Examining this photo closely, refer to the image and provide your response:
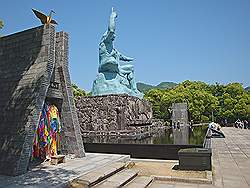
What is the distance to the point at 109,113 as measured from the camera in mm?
30062

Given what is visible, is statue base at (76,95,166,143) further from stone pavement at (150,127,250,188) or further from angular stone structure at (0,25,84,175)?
angular stone structure at (0,25,84,175)

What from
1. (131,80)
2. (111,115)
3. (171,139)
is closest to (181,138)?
(171,139)

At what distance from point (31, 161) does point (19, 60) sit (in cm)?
331

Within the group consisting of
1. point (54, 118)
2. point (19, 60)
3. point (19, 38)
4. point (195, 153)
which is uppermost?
point (19, 38)

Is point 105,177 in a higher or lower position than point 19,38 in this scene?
lower

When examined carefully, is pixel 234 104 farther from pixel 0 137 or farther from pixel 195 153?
pixel 0 137

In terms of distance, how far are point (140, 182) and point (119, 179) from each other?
0.61 meters

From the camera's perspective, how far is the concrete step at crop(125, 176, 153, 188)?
6.82 m

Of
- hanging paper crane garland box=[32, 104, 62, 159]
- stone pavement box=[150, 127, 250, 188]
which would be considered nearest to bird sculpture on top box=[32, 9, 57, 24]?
hanging paper crane garland box=[32, 104, 62, 159]

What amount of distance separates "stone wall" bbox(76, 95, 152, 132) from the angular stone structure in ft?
66.0

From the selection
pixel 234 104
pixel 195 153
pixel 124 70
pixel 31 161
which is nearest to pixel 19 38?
pixel 31 161

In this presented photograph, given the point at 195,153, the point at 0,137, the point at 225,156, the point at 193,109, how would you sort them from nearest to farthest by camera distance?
the point at 0,137 < the point at 195,153 < the point at 225,156 < the point at 193,109

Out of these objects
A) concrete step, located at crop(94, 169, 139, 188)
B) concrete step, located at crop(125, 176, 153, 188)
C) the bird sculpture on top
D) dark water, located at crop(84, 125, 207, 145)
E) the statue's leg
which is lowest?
concrete step, located at crop(125, 176, 153, 188)

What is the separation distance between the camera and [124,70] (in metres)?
39.2
